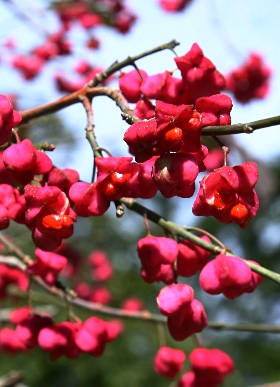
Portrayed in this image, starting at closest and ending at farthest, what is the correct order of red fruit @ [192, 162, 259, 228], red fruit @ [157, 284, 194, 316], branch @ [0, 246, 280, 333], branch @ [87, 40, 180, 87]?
1. red fruit @ [192, 162, 259, 228]
2. red fruit @ [157, 284, 194, 316]
3. branch @ [87, 40, 180, 87]
4. branch @ [0, 246, 280, 333]

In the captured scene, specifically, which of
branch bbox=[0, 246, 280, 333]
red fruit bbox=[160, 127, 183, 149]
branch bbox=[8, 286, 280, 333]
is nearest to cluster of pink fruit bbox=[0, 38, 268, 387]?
red fruit bbox=[160, 127, 183, 149]

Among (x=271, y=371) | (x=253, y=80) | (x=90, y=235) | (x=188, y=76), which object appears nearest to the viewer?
(x=188, y=76)

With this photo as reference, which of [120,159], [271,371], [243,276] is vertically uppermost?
[120,159]

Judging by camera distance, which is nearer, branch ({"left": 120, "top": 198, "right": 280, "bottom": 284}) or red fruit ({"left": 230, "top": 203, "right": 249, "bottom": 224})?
red fruit ({"left": 230, "top": 203, "right": 249, "bottom": 224})

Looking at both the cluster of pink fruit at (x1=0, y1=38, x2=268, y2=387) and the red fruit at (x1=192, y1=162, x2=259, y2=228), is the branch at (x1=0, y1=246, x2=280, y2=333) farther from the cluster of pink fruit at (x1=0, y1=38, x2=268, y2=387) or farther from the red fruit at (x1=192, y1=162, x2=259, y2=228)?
the red fruit at (x1=192, y1=162, x2=259, y2=228)

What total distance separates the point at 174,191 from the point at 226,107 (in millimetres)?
119

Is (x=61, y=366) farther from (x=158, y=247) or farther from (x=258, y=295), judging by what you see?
(x=258, y=295)

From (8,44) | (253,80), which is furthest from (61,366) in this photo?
(253,80)

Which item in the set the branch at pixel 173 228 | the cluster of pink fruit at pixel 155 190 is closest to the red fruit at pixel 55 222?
the cluster of pink fruit at pixel 155 190

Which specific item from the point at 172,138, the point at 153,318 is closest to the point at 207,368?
the point at 153,318

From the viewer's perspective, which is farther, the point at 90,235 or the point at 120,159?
the point at 90,235

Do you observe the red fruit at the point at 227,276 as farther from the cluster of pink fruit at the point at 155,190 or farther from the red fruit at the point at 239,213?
the red fruit at the point at 239,213

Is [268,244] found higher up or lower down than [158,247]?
lower down

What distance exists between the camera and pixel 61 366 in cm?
483
